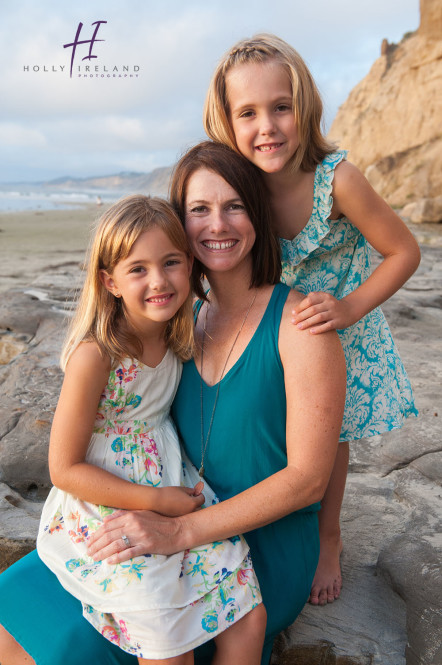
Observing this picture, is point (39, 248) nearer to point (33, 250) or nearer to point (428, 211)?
point (33, 250)

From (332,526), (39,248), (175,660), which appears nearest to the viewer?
(175,660)

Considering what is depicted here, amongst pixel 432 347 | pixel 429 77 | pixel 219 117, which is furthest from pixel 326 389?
pixel 429 77

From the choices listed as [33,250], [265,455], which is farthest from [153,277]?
[33,250]

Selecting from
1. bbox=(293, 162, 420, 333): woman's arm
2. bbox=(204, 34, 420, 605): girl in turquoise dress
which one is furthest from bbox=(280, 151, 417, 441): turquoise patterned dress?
bbox=(293, 162, 420, 333): woman's arm

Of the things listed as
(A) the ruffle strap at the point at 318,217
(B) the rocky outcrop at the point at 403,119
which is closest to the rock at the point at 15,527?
(A) the ruffle strap at the point at 318,217

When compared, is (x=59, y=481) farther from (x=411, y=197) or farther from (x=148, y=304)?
(x=411, y=197)

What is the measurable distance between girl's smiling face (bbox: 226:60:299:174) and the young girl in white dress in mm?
413

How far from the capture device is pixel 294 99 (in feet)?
6.75

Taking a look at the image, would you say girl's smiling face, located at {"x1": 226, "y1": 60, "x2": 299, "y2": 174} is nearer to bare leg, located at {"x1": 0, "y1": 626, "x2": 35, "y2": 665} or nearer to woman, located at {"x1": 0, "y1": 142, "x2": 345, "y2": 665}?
woman, located at {"x1": 0, "y1": 142, "x2": 345, "y2": 665}

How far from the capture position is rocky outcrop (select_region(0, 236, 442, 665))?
1.90 metres

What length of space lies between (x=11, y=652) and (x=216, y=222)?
134cm

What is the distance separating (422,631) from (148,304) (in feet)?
4.29

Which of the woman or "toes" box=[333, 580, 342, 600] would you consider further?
"toes" box=[333, 580, 342, 600]

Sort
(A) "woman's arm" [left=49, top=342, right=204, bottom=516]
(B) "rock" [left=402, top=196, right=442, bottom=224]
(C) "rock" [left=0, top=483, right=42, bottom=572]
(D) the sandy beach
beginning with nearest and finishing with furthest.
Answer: (A) "woman's arm" [left=49, top=342, right=204, bottom=516] < (C) "rock" [left=0, top=483, right=42, bottom=572] < (D) the sandy beach < (B) "rock" [left=402, top=196, right=442, bottom=224]
